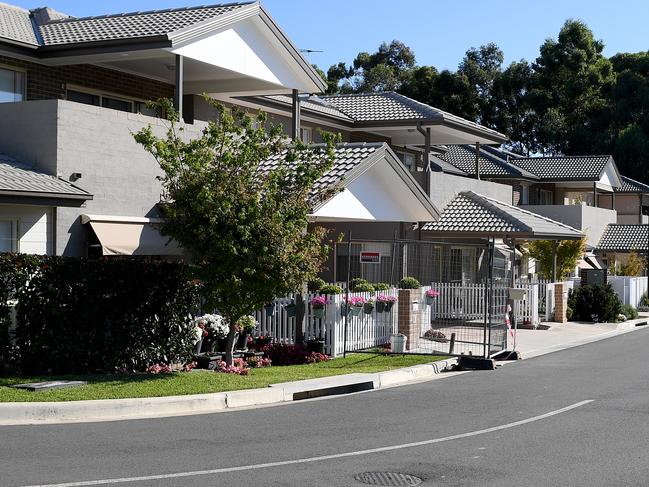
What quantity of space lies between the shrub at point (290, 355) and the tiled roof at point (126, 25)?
6.72 m

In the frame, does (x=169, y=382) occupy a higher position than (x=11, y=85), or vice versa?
(x=11, y=85)

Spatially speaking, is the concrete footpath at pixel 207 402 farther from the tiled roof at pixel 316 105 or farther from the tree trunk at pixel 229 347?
the tiled roof at pixel 316 105

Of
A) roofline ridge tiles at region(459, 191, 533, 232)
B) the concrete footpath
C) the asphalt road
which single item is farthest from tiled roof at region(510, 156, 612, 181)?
the asphalt road

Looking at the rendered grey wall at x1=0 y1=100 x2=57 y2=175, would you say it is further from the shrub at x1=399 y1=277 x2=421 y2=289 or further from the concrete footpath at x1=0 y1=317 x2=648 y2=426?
the shrub at x1=399 y1=277 x2=421 y2=289

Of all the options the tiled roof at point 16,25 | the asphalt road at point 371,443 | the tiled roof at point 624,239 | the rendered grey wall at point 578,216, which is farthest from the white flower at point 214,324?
the tiled roof at point 624,239

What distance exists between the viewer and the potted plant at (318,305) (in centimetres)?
2009

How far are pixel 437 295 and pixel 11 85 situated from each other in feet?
37.3

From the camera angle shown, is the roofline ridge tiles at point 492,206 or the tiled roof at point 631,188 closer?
the roofline ridge tiles at point 492,206

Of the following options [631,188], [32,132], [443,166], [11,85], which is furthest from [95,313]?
[631,188]

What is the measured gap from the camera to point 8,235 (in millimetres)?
16891

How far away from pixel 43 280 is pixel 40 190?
6.14 ft

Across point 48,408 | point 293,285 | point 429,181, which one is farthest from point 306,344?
point 429,181

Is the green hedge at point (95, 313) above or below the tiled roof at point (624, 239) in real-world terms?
below

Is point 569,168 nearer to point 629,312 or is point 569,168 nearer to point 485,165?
point 485,165
